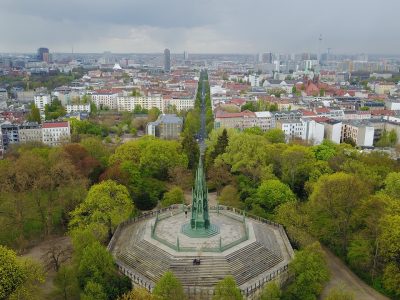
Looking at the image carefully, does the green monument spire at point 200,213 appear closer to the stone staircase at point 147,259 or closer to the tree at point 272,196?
the stone staircase at point 147,259

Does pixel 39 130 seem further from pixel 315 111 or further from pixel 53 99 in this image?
pixel 315 111

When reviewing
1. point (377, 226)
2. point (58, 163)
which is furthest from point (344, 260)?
point (58, 163)

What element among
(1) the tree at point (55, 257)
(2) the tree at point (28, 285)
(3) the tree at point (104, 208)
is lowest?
(1) the tree at point (55, 257)

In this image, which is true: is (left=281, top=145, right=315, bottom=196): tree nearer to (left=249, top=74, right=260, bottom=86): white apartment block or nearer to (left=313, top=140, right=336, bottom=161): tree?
(left=313, top=140, right=336, bottom=161): tree

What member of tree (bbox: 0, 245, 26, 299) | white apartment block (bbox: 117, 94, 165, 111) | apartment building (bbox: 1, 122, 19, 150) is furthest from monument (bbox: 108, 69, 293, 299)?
white apartment block (bbox: 117, 94, 165, 111)

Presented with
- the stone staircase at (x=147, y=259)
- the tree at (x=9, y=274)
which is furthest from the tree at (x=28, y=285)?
the stone staircase at (x=147, y=259)
